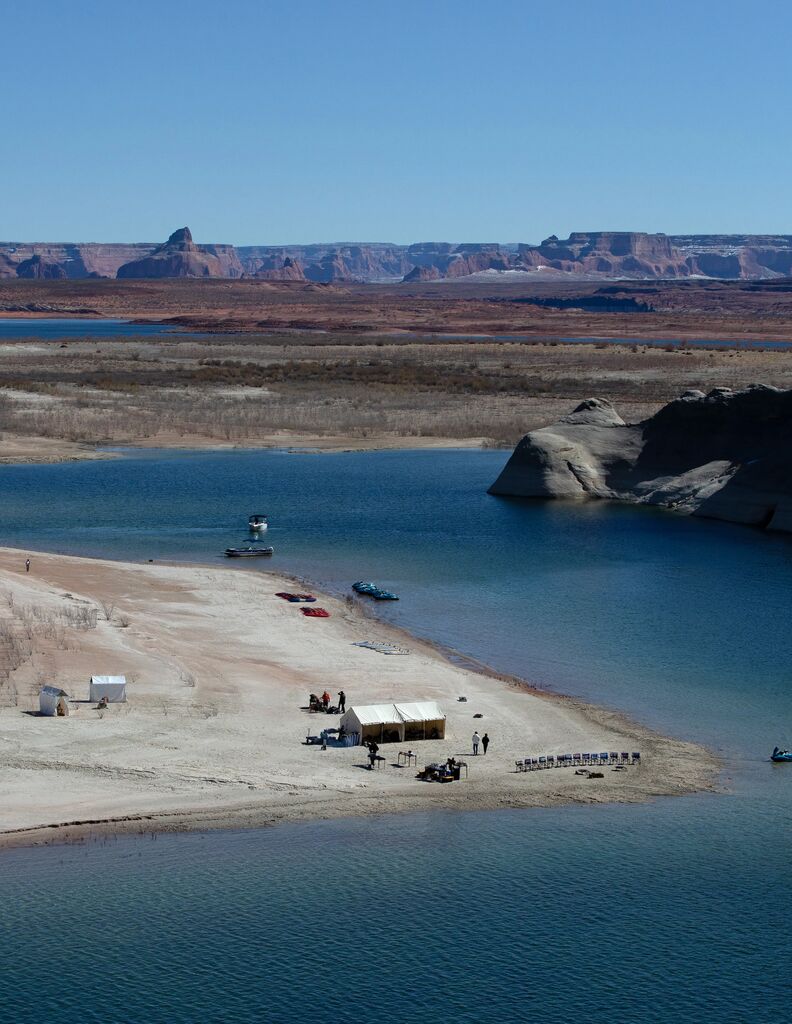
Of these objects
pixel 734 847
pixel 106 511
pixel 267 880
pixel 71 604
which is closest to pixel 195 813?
pixel 267 880

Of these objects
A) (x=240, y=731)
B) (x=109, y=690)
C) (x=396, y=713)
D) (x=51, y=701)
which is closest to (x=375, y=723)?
(x=396, y=713)

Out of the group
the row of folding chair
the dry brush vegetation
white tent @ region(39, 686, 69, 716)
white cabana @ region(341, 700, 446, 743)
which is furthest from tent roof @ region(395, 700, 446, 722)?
the dry brush vegetation

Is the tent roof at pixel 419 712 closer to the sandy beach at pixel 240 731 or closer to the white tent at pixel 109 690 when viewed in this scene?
the sandy beach at pixel 240 731

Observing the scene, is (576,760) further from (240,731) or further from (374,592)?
(374,592)

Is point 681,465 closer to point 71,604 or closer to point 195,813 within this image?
point 71,604

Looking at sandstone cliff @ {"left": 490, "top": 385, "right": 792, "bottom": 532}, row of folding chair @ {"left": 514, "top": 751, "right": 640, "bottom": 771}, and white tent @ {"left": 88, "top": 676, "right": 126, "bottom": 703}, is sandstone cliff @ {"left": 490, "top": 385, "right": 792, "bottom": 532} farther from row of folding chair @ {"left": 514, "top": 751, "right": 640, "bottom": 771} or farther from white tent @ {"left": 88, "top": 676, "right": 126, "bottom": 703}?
white tent @ {"left": 88, "top": 676, "right": 126, "bottom": 703}

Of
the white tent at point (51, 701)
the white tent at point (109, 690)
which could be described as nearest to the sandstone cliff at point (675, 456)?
the white tent at point (109, 690)
